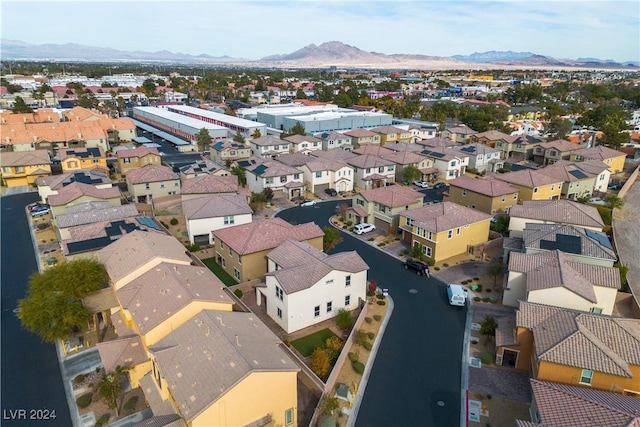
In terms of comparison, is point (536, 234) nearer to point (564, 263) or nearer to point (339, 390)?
point (564, 263)

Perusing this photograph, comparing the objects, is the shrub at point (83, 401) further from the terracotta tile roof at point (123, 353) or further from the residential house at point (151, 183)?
the residential house at point (151, 183)

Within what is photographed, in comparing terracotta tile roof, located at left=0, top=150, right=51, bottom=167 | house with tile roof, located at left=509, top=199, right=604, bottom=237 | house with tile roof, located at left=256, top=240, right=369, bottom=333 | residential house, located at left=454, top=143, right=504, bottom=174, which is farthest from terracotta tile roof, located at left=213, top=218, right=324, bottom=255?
residential house, located at left=454, top=143, right=504, bottom=174

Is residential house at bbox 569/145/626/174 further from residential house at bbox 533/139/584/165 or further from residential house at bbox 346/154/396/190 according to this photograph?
residential house at bbox 346/154/396/190

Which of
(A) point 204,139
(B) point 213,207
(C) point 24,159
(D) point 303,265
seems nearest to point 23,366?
(D) point 303,265

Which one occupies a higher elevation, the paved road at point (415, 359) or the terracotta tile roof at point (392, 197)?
the terracotta tile roof at point (392, 197)

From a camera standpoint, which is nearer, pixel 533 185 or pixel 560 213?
pixel 560 213

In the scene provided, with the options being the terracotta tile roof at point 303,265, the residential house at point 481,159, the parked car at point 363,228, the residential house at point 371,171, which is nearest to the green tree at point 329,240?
the parked car at point 363,228

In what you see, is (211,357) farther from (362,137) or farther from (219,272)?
(362,137)
